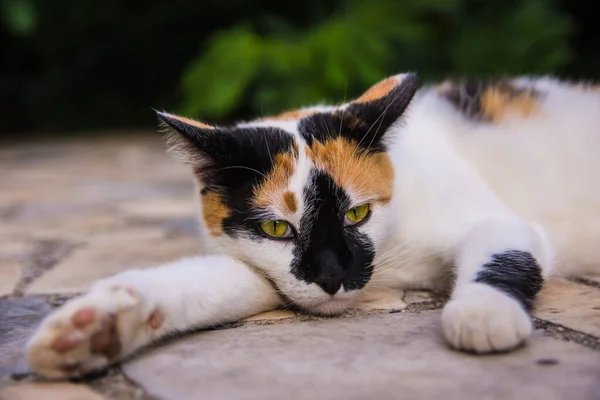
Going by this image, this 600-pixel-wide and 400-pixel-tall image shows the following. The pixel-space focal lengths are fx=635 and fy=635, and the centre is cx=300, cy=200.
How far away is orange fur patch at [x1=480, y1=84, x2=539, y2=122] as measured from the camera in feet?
6.67

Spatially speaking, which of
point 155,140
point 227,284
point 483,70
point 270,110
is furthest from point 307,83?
point 227,284

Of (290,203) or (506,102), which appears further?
(506,102)

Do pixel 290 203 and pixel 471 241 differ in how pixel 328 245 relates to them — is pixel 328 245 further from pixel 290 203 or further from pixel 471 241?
pixel 471 241

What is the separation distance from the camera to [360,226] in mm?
1510

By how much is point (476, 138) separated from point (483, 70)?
3124mm

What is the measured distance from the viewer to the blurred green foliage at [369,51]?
445 centimetres

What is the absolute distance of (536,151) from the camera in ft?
6.35

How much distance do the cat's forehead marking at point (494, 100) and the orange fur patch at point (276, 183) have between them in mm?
811

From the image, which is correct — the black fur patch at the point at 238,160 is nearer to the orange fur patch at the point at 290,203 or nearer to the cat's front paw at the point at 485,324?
the orange fur patch at the point at 290,203

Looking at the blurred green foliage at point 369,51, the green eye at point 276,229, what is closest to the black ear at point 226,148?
the green eye at point 276,229

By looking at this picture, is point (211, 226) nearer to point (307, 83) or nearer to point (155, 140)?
point (307, 83)

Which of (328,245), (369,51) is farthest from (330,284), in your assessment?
(369,51)

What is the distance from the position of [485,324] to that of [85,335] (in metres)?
0.69

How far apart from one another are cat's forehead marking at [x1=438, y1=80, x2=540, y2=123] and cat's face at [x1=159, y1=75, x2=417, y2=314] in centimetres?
50
